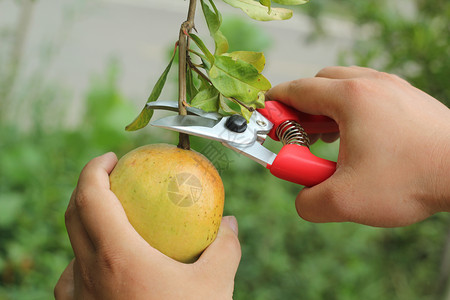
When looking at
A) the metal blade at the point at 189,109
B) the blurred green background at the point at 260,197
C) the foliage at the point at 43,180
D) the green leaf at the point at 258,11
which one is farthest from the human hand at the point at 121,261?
the foliage at the point at 43,180

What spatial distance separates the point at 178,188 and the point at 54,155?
1.88 m

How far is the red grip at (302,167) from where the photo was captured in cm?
78

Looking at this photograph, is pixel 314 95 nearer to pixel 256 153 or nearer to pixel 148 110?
pixel 256 153

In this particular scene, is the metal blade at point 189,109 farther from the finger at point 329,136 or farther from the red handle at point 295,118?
the finger at point 329,136

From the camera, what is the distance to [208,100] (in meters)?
0.72

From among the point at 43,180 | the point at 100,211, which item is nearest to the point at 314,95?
the point at 100,211

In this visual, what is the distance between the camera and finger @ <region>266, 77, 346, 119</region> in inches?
30.7

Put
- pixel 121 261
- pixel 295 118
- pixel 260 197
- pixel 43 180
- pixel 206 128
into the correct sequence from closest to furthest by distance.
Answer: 1. pixel 121 261
2. pixel 206 128
3. pixel 295 118
4. pixel 43 180
5. pixel 260 197

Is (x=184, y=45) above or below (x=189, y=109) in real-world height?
above

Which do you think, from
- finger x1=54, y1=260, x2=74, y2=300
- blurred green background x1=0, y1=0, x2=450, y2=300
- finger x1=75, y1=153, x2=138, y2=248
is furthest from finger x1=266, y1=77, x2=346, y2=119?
blurred green background x1=0, y1=0, x2=450, y2=300

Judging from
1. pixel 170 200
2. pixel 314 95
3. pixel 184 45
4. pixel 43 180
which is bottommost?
pixel 43 180

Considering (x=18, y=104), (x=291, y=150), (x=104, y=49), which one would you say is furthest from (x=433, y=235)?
(x=104, y=49)

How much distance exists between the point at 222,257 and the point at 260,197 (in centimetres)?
167

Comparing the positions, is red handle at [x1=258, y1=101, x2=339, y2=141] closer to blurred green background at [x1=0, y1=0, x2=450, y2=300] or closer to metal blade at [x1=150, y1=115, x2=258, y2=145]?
metal blade at [x1=150, y1=115, x2=258, y2=145]
